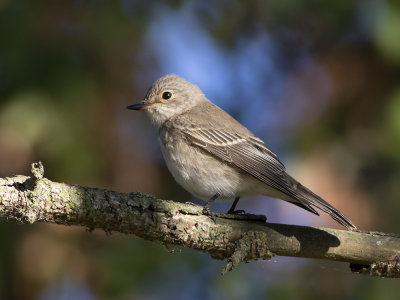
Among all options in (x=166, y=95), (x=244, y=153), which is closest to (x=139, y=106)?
(x=166, y=95)

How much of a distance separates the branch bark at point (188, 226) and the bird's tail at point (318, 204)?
0.10 meters

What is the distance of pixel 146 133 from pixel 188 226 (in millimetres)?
3296

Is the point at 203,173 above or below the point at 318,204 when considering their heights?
above

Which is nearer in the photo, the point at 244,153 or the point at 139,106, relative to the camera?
the point at 244,153

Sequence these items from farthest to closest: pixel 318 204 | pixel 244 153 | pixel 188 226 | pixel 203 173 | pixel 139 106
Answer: pixel 139 106 → pixel 244 153 → pixel 203 173 → pixel 318 204 → pixel 188 226

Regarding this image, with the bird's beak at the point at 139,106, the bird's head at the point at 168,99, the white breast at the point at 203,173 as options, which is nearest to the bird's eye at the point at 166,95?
the bird's head at the point at 168,99

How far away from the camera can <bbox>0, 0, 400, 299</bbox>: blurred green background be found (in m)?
5.60

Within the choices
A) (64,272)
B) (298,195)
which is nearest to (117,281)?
(64,272)

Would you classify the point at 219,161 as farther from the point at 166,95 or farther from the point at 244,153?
the point at 166,95

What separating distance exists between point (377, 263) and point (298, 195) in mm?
820

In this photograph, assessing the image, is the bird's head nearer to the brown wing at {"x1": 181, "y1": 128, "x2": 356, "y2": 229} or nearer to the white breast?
the brown wing at {"x1": 181, "y1": 128, "x2": 356, "y2": 229}

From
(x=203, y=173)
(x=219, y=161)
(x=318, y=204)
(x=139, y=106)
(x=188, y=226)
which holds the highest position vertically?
(x=139, y=106)

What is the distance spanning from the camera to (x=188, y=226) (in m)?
3.83

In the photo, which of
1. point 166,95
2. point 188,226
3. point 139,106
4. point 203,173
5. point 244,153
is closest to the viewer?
point 188,226
